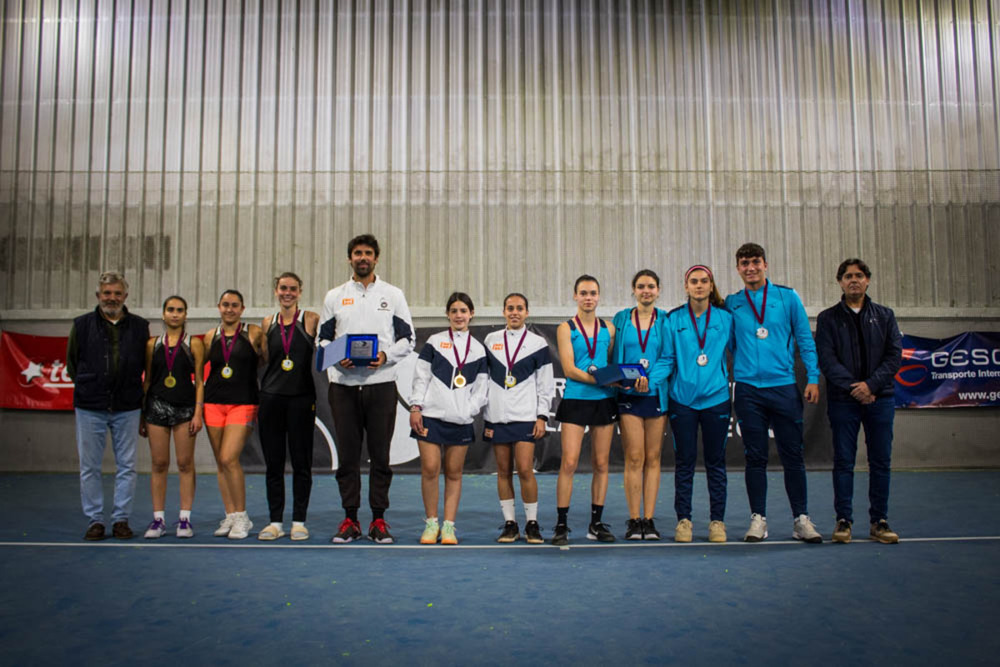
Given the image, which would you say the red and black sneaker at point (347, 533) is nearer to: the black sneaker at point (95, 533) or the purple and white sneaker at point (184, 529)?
the purple and white sneaker at point (184, 529)

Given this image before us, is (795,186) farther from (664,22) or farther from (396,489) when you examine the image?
(396,489)

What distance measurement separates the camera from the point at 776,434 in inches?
148

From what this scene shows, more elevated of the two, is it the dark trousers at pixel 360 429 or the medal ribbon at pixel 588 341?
the medal ribbon at pixel 588 341

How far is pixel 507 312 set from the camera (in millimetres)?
3947

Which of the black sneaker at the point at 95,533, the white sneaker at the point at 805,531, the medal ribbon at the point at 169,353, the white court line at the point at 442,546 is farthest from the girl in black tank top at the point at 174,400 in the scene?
the white sneaker at the point at 805,531

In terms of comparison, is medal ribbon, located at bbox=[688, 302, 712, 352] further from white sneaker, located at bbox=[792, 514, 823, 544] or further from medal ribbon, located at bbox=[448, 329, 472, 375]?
medal ribbon, located at bbox=[448, 329, 472, 375]

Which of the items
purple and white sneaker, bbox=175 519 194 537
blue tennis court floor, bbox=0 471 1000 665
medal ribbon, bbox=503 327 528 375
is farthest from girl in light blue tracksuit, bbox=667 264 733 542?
purple and white sneaker, bbox=175 519 194 537

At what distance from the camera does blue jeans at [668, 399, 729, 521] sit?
374cm

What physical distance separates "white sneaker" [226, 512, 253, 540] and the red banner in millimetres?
5430

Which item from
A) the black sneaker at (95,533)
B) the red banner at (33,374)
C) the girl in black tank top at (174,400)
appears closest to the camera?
the black sneaker at (95,533)

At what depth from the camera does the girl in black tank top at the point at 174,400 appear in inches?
161

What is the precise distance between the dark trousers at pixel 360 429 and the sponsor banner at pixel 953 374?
694 cm

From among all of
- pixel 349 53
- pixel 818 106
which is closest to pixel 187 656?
pixel 349 53

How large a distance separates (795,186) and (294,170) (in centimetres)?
660
